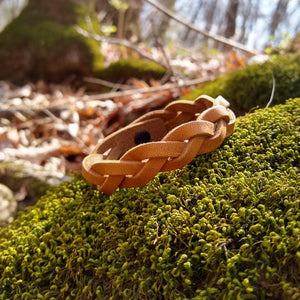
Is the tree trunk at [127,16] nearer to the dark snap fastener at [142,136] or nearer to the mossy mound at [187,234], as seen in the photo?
the dark snap fastener at [142,136]

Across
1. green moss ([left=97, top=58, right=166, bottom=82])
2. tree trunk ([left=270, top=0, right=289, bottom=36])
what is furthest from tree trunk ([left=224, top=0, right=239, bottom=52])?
green moss ([left=97, top=58, right=166, bottom=82])

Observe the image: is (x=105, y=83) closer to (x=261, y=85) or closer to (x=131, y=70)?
(x=131, y=70)

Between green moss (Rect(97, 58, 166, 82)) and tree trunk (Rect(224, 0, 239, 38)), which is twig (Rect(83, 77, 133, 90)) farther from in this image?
tree trunk (Rect(224, 0, 239, 38))

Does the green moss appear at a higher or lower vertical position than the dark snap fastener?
lower

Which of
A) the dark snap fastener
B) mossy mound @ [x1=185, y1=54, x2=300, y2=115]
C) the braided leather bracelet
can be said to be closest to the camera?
the braided leather bracelet

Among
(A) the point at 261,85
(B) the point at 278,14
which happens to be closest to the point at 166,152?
(A) the point at 261,85

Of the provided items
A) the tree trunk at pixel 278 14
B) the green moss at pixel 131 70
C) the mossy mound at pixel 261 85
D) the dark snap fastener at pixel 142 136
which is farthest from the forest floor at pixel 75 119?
the tree trunk at pixel 278 14

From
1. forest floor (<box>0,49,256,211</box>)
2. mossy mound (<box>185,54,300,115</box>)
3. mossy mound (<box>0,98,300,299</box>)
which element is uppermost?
mossy mound (<box>185,54,300,115</box>)
